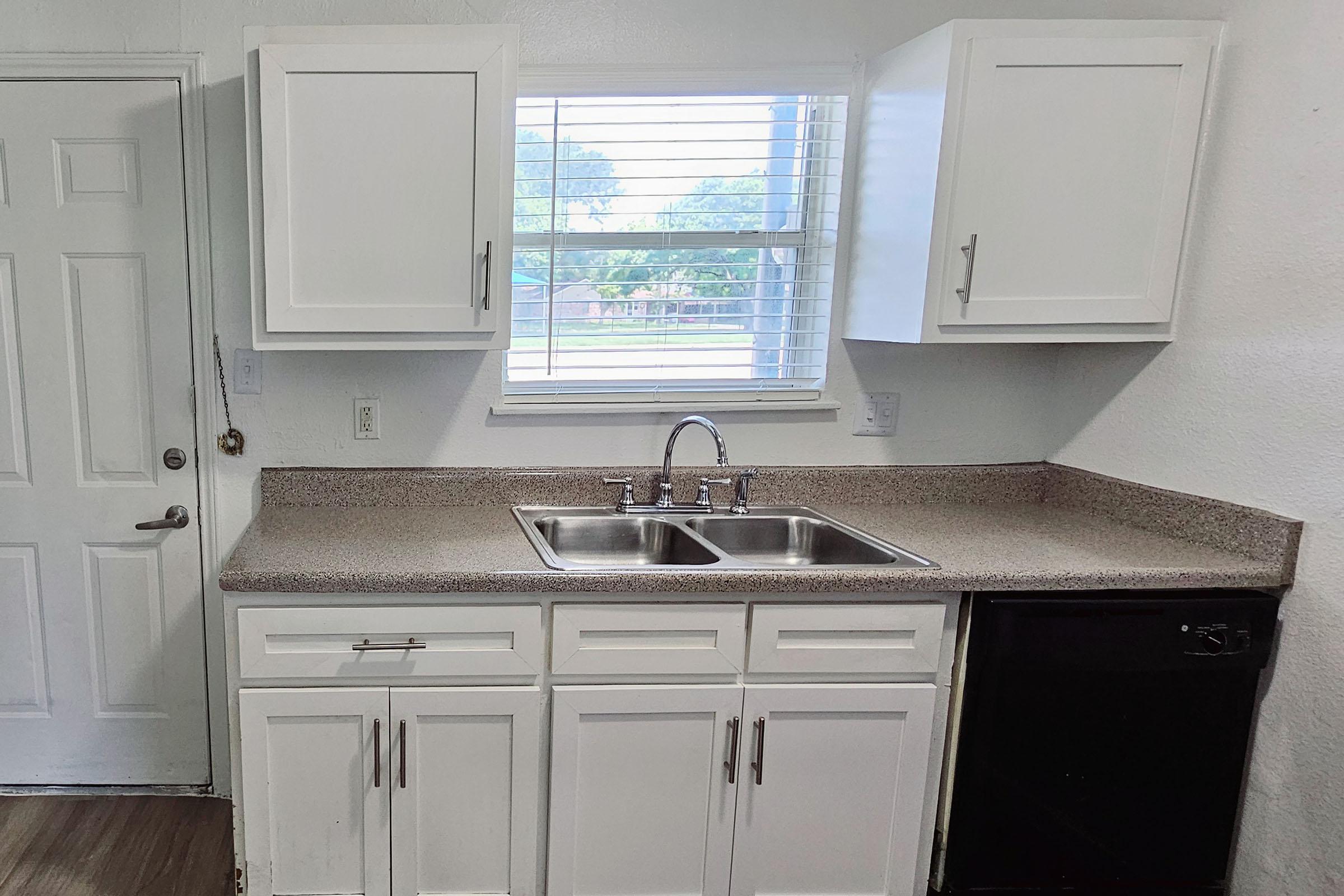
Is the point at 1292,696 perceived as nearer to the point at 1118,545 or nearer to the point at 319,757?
the point at 1118,545

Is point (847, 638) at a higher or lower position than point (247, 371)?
lower

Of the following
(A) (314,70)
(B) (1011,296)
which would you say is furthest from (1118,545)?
(A) (314,70)

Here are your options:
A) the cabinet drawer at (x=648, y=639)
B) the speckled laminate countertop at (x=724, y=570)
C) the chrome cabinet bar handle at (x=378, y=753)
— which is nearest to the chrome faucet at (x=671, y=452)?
the speckled laminate countertop at (x=724, y=570)

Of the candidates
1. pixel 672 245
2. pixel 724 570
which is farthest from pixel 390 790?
pixel 672 245

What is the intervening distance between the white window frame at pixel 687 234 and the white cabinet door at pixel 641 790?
2.64ft

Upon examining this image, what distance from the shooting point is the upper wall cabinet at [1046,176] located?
1.73 m

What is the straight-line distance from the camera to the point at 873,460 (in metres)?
2.25

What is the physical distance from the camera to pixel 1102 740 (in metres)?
1.67

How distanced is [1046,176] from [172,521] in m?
2.24

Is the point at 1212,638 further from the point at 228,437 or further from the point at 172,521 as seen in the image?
the point at 172,521

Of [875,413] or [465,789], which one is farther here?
[875,413]

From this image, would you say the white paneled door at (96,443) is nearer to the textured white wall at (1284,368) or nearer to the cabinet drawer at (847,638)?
the cabinet drawer at (847,638)

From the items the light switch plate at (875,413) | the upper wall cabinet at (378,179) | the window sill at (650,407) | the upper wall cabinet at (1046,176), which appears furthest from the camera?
the light switch plate at (875,413)

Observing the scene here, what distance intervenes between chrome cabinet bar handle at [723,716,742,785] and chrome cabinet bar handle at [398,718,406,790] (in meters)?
0.62
